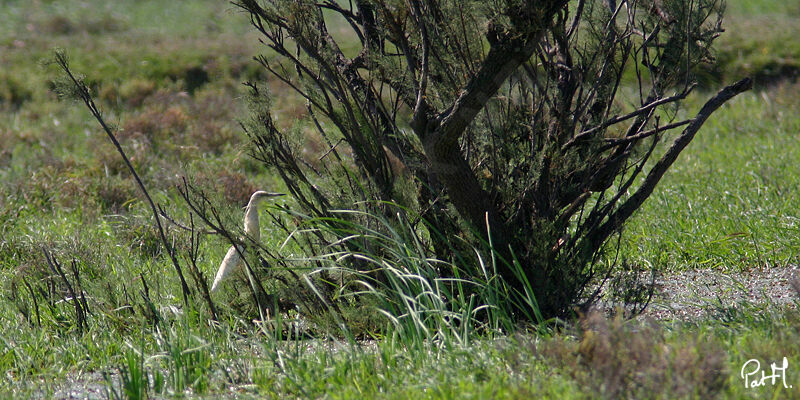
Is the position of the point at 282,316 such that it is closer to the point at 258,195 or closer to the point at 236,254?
the point at 236,254

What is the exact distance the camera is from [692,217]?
18.0 feet

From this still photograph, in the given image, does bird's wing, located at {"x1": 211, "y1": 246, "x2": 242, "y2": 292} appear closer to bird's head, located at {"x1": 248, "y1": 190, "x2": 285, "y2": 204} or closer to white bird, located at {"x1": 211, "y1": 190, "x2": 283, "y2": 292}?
white bird, located at {"x1": 211, "y1": 190, "x2": 283, "y2": 292}

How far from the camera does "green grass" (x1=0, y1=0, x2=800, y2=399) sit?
266cm

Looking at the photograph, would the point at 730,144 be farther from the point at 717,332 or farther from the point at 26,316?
the point at 26,316

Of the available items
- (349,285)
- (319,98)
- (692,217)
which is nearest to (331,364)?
(349,285)

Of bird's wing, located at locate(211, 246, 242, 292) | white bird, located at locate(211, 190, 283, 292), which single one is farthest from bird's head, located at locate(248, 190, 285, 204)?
bird's wing, located at locate(211, 246, 242, 292)

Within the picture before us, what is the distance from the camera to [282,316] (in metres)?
3.95

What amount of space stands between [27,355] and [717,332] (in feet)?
9.66

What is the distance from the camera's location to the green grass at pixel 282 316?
266 centimetres

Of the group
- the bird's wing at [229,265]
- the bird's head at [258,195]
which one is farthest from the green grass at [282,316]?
the bird's head at [258,195]

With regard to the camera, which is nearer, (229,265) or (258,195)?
(229,265)

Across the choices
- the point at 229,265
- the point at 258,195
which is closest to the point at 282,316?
the point at 229,265

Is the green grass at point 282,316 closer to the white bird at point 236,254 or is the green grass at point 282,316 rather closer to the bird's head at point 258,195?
the white bird at point 236,254

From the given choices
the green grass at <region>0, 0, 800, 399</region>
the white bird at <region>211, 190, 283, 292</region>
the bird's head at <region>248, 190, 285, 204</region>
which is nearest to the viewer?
the green grass at <region>0, 0, 800, 399</region>
